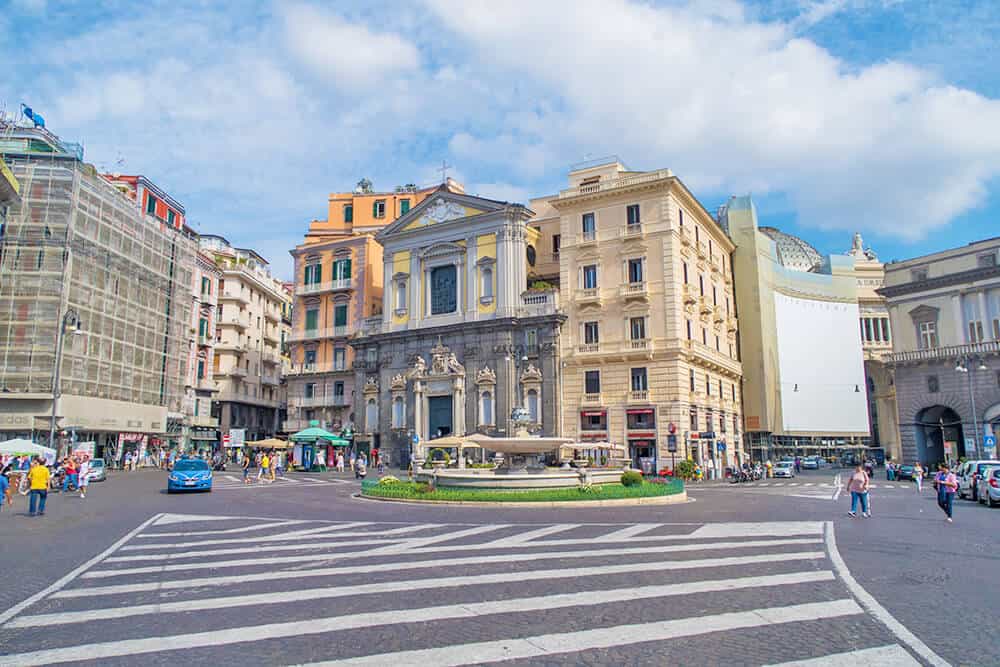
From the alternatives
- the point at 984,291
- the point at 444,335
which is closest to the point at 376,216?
the point at 444,335

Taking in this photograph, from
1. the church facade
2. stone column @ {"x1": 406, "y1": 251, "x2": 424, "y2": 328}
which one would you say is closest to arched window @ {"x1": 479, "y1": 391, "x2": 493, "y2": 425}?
the church facade

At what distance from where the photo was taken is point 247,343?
70.2m

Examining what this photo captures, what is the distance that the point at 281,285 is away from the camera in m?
82.8

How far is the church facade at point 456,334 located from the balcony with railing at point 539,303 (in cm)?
7

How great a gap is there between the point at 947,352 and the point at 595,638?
46606 millimetres

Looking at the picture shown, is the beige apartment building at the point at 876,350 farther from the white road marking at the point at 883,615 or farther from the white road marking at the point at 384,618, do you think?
the white road marking at the point at 384,618

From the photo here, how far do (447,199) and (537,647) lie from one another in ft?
155

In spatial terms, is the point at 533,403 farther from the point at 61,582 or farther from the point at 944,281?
the point at 61,582

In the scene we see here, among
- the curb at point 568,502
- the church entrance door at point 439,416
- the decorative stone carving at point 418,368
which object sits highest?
the decorative stone carving at point 418,368

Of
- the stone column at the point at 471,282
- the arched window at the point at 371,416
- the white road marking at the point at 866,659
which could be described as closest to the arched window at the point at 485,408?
the stone column at the point at 471,282

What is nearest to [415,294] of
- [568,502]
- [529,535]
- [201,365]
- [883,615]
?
[201,365]

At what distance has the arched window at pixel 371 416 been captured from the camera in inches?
2072

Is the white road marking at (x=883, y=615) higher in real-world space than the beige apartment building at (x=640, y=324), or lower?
lower

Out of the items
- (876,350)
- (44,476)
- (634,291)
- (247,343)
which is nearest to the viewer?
(44,476)
